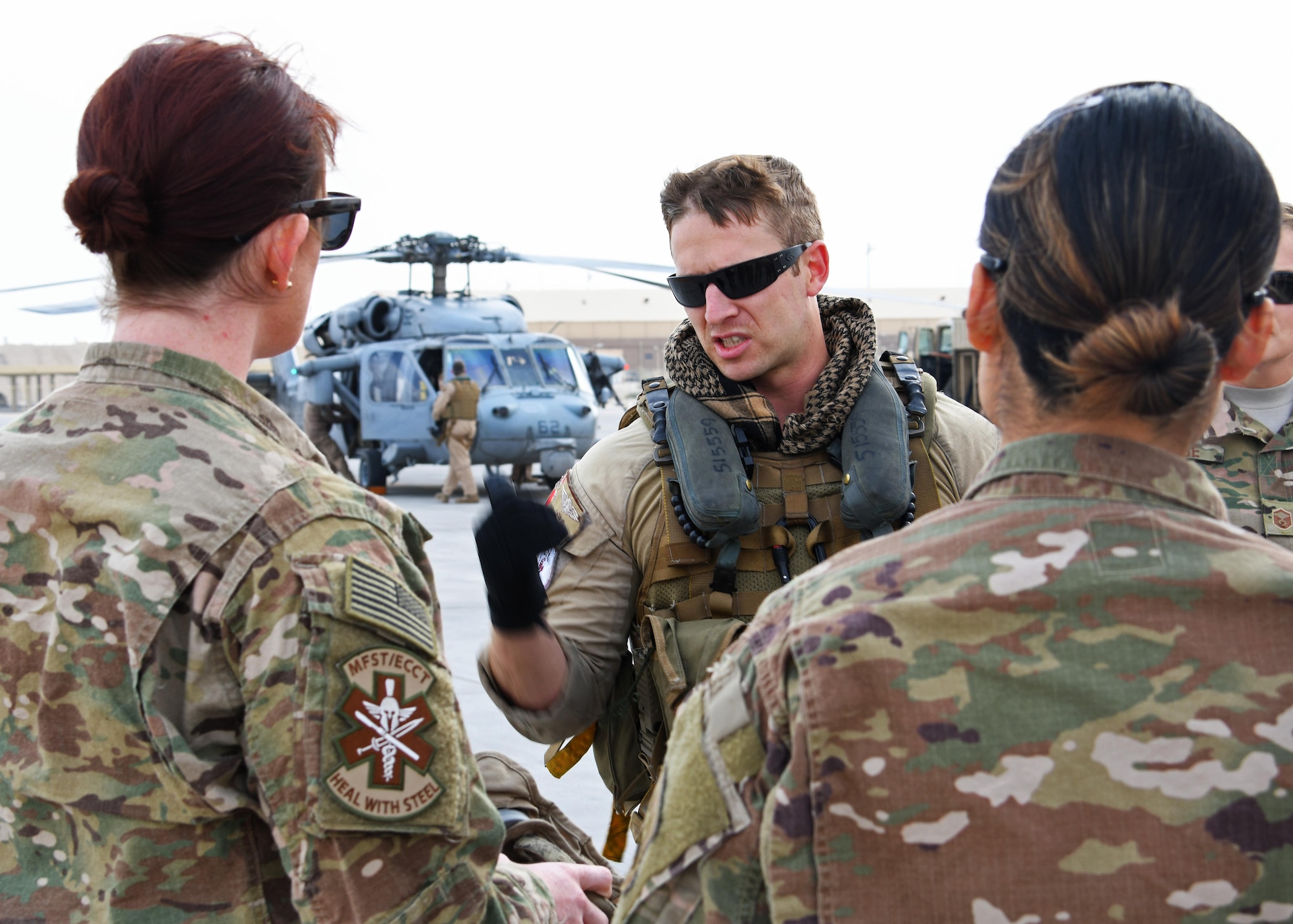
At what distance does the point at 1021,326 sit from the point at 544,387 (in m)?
11.9

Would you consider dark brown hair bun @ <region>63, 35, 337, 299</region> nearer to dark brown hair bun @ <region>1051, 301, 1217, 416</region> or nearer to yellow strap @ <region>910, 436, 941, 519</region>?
dark brown hair bun @ <region>1051, 301, 1217, 416</region>

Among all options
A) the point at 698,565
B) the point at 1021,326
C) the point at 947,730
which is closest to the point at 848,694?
the point at 947,730

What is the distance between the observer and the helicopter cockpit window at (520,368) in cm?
1282

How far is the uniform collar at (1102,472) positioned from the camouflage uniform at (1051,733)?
0.02m

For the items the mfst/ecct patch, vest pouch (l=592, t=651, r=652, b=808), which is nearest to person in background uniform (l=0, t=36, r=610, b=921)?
the mfst/ecct patch

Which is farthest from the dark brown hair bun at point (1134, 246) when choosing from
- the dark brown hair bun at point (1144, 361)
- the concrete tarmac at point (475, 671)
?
the concrete tarmac at point (475, 671)

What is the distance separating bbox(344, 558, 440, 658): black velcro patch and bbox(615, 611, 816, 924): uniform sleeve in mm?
336

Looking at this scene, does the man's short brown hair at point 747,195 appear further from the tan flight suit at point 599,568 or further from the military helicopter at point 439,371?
the military helicopter at point 439,371

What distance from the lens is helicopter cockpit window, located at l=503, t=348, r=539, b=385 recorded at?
42.1ft

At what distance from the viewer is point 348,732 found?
119 centimetres

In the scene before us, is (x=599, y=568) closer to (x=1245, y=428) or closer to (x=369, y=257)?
(x=1245, y=428)

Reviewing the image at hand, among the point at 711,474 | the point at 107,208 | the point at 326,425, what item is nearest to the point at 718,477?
the point at 711,474

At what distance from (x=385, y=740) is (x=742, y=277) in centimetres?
138

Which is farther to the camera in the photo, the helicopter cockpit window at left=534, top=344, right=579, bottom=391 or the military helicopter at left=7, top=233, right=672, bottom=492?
the helicopter cockpit window at left=534, top=344, right=579, bottom=391
